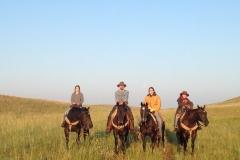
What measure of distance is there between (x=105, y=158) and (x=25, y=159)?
8.70 feet

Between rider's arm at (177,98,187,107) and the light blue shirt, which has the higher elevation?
the light blue shirt

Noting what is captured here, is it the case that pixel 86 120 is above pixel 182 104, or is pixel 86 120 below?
below

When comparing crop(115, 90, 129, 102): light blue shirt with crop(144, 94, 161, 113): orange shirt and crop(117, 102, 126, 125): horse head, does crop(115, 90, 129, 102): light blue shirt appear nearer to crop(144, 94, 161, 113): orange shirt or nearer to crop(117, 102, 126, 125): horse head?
crop(117, 102, 126, 125): horse head

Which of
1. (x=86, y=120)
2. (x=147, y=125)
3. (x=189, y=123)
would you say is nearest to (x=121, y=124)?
(x=147, y=125)

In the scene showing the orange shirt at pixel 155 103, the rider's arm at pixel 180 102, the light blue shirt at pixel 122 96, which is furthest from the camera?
the orange shirt at pixel 155 103

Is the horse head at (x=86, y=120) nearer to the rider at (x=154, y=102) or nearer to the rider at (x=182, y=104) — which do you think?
the rider at (x=154, y=102)

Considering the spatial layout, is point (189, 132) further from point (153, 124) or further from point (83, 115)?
point (83, 115)

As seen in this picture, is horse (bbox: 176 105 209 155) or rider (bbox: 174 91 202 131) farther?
rider (bbox: 174 91 202 131)

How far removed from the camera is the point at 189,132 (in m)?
10.6

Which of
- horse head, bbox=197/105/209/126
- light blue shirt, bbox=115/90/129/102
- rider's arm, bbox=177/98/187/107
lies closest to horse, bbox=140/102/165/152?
light blue shirt, bbox=115/90/129/102

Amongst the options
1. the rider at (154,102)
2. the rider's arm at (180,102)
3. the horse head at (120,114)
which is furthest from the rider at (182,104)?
the horse head at (120,114)

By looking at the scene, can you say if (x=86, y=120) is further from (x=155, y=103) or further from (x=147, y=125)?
(x=155, y=103)

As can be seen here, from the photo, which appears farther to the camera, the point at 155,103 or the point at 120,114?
the point at 155,103

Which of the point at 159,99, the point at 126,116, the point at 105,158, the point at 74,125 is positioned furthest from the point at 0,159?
the point at 159,99
